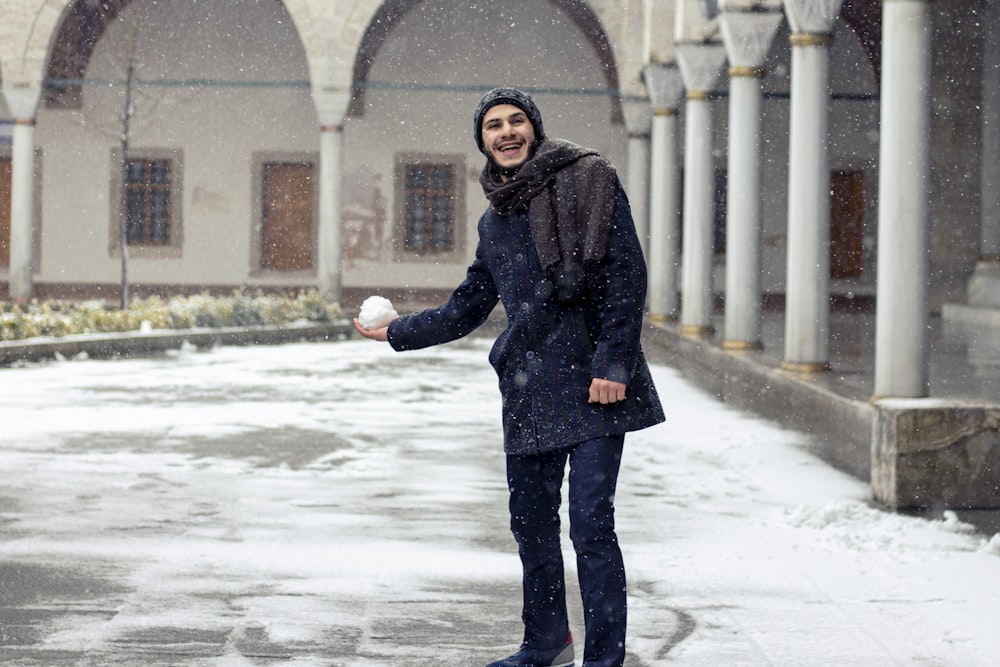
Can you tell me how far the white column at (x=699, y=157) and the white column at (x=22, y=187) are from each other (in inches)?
374

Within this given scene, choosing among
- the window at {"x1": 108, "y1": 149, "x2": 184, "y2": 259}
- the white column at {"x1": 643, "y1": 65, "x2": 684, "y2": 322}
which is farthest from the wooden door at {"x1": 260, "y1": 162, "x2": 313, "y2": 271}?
the white column at {"x1": 643, "y1": 65, "x2": 684, "y2": 322}

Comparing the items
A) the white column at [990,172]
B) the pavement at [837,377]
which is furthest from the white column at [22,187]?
the white column at [990,172]

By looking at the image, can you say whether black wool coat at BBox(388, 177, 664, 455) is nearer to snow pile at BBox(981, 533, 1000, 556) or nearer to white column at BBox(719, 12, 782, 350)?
snow pile at BBox(981, 533, 1000, 556)

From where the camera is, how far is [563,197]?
399cm

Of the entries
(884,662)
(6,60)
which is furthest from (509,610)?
(6,60)

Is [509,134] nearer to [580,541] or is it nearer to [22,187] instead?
[580,541]

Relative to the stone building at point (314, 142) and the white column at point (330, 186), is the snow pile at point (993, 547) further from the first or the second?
the stone building at point (314, 142)

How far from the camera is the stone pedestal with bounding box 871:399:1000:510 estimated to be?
702 cm

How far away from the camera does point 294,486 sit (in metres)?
7.72

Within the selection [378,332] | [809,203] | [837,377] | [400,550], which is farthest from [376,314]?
[809,203]

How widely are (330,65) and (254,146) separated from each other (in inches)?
199

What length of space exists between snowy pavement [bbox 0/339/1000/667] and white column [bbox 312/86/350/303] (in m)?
11.1

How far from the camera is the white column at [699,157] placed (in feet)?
57.2

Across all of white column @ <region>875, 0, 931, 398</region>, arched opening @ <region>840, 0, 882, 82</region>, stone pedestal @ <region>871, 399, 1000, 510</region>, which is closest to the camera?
stone pedestal @ <region>871, 399, 1000, 510</region>
